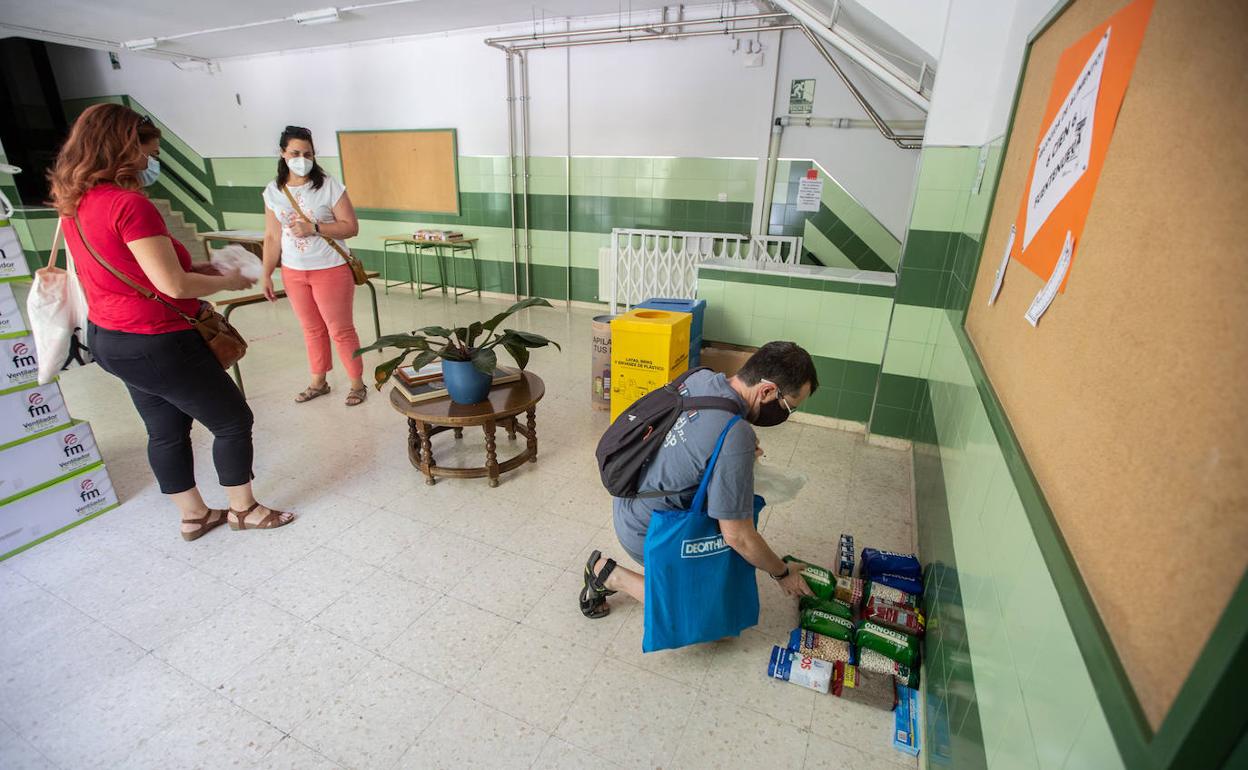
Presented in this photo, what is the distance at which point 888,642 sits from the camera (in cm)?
166

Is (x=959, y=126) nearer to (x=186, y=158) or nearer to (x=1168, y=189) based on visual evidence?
(x=1168, y=189)

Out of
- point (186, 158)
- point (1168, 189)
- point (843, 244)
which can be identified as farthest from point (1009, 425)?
point (186, 158)

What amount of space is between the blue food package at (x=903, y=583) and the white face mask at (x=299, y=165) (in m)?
3.21

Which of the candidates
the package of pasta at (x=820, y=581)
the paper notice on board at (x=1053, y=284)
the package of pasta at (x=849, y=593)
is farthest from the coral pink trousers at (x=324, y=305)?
the paper notice on board at (x=1053, y=284)

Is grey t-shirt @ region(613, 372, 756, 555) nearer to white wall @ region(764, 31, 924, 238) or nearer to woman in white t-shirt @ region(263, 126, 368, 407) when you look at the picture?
woman in white t-shirt @ region(263, 126, 368, 407)

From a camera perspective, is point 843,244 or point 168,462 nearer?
point 168,462

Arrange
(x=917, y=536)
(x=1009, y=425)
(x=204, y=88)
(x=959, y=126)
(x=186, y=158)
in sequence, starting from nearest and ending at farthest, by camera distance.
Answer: (x=1009, y=425) → (x=917, y=536) → (x=959, y=126) → (x=204, y=88) → (x=186, y=158)

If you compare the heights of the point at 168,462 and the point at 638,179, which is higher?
the point at 638,179

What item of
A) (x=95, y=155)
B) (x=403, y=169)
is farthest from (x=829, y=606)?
(x=403, y=169)

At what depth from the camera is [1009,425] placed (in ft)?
3.71

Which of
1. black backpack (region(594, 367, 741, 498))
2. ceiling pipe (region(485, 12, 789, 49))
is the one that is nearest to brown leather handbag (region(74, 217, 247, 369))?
black backpack (region(594, 367, 741, 498))

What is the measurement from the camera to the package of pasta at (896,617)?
1.72m

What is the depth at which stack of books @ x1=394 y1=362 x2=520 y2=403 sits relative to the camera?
254 cm

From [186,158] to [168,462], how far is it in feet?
26.2
